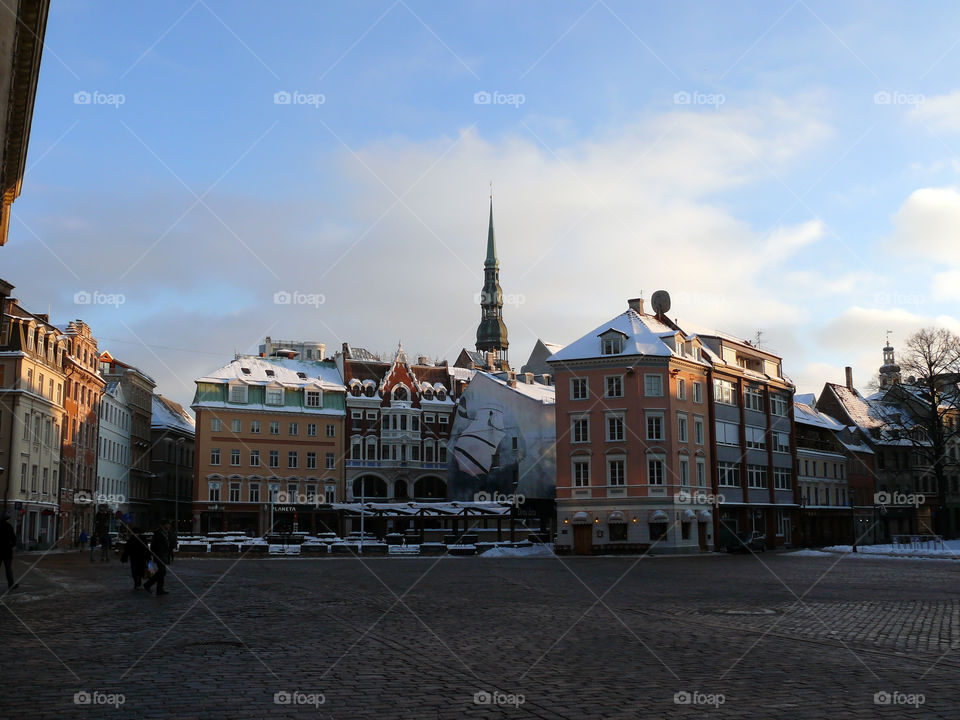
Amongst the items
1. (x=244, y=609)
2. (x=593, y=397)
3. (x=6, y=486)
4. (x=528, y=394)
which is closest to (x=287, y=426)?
(x=528, y=394)

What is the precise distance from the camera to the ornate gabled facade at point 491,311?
15312 cm

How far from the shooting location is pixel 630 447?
61000 mm

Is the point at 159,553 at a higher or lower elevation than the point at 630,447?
lower

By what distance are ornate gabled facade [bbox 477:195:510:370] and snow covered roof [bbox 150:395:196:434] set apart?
1929 inches

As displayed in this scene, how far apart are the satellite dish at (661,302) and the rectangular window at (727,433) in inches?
355

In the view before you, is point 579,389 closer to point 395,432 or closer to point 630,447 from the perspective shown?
point 630,447

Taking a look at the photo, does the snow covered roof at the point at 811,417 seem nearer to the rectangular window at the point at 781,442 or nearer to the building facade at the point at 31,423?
the rectangular window at the point at 781,442

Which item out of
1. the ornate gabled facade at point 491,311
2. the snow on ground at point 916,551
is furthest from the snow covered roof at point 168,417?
the snow on ground at point 916,551

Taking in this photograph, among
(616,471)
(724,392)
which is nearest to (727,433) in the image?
(724,392)

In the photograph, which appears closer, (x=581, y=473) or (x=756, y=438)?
(x=581, y=473)

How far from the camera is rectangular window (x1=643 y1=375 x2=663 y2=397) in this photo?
61.5 meters

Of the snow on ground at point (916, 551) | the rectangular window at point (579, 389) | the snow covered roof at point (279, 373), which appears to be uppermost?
the snow covered roof at point (279, 373)

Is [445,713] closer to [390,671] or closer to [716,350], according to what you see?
[390,671]

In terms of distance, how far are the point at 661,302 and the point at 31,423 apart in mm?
42850
